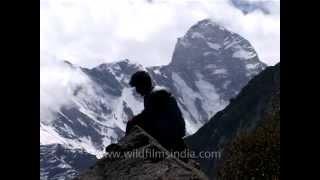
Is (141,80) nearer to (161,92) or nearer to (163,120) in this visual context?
(161,92)

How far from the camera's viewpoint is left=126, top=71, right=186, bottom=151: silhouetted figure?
44.0 feet

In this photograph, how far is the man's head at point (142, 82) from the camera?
43.2ft

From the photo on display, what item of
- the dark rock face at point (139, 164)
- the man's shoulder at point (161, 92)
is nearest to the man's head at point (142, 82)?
the man's shoulder at point (161, 92)

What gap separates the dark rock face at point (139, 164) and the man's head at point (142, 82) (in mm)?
590

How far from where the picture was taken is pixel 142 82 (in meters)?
13.3

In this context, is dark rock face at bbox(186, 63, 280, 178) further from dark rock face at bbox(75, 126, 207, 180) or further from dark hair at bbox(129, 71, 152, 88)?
dark rock face at bbox(75, 126, 207, 180)

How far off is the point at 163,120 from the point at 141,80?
2.56 feet

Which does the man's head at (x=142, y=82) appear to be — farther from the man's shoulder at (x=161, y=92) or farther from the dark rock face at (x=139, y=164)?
the dark rock face at (x=139, y=164)
